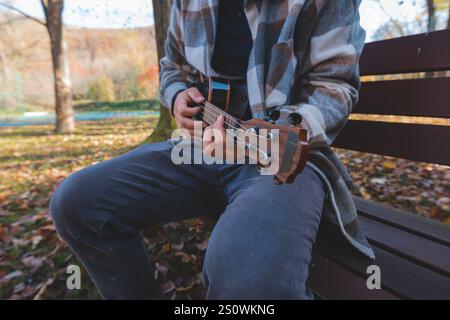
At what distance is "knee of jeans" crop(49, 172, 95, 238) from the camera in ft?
3.93

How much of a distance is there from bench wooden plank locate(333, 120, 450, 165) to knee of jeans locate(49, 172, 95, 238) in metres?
1.51

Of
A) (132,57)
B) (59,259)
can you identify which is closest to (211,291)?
(59,259)

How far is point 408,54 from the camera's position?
1.51 metres

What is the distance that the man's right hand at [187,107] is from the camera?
148cm

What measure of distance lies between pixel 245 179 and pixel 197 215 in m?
0.37

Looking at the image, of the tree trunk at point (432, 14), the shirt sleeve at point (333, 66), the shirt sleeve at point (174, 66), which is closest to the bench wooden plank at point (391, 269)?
the shirt sleeve at point (333, 66)

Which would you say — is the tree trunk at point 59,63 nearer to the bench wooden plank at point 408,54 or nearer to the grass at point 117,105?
the bench wooden plank at point 408,54

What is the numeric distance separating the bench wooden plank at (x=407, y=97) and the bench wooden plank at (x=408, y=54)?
0.07 m

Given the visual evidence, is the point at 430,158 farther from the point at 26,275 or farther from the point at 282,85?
the point at 26,275

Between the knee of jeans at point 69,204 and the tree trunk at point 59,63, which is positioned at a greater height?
the tree trunk at point 59,63

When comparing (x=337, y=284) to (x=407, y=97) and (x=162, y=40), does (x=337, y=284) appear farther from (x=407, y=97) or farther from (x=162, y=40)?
(x=162, y=40)

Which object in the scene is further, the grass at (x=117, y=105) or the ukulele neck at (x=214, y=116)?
the grass at (x=117, y=105)

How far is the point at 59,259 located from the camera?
2.08 meters

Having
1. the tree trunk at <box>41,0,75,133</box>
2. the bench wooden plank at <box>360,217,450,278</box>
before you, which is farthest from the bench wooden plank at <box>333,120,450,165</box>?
the tree trunk at <box>41,0,75,133</box>
